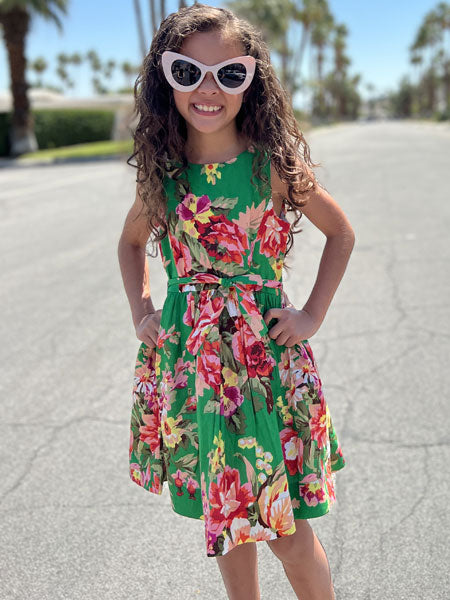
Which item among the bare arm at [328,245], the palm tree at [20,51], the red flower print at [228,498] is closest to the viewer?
the red flower print at [228,498]

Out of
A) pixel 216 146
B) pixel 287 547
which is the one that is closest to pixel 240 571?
pixel 287 547

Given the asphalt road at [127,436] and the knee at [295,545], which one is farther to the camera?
the asphalt road at [127,436]

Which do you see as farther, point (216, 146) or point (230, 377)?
point (216, 146)

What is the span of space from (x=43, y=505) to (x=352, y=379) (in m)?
1.85

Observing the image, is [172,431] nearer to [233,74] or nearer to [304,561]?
[304,561]

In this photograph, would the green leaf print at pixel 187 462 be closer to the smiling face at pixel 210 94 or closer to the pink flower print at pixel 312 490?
the pink flower print at pixel 312 490

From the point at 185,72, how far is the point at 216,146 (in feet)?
0.64

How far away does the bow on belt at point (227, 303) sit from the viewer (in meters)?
1.66

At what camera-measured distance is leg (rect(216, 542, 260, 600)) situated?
5.82 feet

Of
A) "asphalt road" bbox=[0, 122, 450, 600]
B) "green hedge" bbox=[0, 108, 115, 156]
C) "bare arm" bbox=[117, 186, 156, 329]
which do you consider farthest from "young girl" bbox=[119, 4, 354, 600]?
"green hedge" bbox=[0, 108, 115, 156]

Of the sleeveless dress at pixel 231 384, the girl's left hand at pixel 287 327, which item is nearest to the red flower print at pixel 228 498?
the sleeveless dress at pixel 231 384

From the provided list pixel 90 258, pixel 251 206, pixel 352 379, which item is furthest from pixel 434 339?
pixel 90 258

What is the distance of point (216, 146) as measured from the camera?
68.4 inches

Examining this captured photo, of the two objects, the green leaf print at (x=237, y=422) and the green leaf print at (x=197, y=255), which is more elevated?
the green leaf print at (x=197, y=255)
